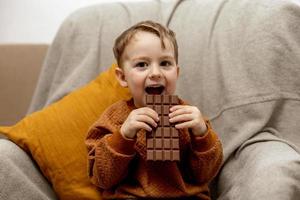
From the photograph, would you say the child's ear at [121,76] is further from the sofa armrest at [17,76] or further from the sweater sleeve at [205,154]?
the sofa armrest at [17,76]

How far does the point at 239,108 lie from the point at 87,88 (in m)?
0.46

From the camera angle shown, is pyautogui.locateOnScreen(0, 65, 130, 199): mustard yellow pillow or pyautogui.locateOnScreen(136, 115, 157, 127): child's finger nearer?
pyautogui.locateOnScreen(136, 115, 157, 127): child's finger

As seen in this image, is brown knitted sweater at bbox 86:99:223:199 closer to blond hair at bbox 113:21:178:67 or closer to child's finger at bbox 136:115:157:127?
child's finger at bbox 136:115:157:127

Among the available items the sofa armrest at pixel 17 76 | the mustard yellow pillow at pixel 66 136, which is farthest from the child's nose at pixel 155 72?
the sofa armrest at pixel 17 76

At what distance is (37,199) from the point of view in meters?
1.08

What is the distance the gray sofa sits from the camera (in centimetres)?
105

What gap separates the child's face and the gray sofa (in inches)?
11.2

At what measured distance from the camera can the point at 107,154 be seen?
101 centimetres

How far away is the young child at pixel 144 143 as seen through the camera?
1.00m

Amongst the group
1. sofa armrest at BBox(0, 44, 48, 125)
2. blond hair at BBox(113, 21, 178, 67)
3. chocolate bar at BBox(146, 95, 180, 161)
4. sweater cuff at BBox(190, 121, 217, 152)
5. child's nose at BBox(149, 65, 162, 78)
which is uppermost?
blond hair at BBox(113, 21, 178, 67)

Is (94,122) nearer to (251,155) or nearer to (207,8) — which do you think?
(251,155)

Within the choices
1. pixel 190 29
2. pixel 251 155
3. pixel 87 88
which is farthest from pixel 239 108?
pixel 87 88

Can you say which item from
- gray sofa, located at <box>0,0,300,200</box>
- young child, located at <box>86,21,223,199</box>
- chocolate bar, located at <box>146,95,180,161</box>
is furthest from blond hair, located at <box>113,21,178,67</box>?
gray sofa, located at <box>0,0,300,200</box>

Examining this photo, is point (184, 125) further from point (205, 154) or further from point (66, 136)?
point (66, 136)
